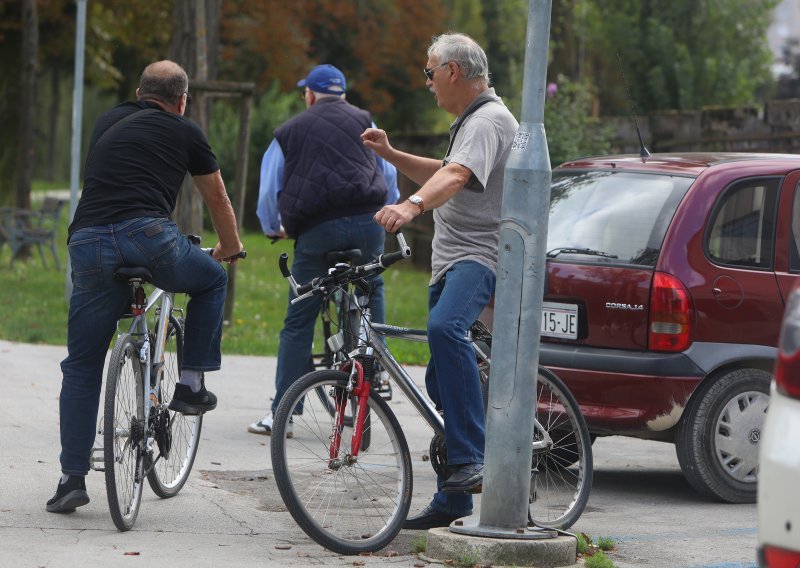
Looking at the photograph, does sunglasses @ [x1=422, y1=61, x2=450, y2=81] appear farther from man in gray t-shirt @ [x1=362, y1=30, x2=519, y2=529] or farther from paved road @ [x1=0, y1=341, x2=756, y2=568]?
paved road @ [x1=0, y1=341, x2=756, y2=568]

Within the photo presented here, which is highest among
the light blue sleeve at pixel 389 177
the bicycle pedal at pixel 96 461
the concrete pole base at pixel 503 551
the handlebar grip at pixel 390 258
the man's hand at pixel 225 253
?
the light blue sleeve at pixel 389 177

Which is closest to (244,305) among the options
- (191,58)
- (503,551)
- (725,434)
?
(191,58)

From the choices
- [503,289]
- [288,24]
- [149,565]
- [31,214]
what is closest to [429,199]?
[503,289]

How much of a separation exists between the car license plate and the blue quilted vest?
1391mm

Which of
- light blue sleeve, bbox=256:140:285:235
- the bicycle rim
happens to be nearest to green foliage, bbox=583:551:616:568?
the bicycle rim

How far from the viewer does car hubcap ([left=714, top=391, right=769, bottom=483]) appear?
6.92 metres


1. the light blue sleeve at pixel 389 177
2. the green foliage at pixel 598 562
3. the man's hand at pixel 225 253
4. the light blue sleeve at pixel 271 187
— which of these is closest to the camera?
the green foliage at pixel 598 562

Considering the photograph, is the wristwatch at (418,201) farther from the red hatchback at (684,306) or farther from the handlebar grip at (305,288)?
the red hatchback at (684,306)

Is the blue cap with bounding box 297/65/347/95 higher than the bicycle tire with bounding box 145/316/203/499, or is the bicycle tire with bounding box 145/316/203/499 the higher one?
the blue cap with bounding box 297/65/347/95

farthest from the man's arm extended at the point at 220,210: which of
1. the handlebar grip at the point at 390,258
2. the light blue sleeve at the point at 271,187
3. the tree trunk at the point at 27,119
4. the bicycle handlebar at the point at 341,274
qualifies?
the tree trunk at the point at 27,119

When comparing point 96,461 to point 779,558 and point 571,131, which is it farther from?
point 571,131

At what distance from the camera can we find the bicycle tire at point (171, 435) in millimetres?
6055

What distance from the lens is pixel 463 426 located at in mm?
5664

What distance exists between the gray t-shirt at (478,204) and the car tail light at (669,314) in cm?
128
